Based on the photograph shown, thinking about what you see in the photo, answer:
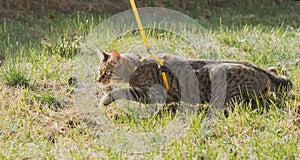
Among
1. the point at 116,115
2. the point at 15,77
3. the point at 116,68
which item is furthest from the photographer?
the point at 15,77

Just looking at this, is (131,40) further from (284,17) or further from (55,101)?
(284,17)

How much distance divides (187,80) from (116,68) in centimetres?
51

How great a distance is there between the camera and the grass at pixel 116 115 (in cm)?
287

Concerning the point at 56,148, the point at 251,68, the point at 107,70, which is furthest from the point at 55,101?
the point at 251,68

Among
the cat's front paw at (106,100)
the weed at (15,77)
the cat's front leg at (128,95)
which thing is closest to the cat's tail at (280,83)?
the cat's front leg at (128,95)

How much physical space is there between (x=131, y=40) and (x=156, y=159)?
2.36 metres

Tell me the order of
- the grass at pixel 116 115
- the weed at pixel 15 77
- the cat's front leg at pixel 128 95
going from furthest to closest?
the weed at pixel 15 77 → the cat's front leg at pixel 128 95 → the grass at pixel 116 115

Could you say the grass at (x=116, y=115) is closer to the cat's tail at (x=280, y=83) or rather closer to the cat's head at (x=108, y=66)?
the cat's tail at (x=280, y=83)

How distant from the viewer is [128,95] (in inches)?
136

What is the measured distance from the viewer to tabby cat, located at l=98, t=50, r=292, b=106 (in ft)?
11.4

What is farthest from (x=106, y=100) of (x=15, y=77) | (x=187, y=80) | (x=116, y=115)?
(x=15, y=77)

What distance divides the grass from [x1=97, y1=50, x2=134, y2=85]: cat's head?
0.19 metres

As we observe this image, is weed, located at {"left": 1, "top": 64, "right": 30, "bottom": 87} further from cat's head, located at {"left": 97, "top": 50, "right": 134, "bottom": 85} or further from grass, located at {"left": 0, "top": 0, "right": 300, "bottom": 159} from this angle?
cat's head, located at {"left": 97, "top": 50, "right": 134, "bottom": 85}

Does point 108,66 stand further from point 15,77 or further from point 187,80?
point 15,77
